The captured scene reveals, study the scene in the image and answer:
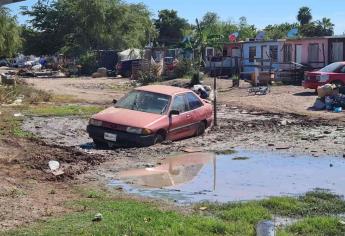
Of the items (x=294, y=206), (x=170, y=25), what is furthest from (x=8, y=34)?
(x=170, y=25)

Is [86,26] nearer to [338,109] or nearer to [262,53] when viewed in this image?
[262,53]

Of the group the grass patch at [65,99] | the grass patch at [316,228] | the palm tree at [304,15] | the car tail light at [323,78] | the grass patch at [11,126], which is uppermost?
the palm tree at [304,15]

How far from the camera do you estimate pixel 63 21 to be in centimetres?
6669

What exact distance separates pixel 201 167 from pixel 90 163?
6.98 feet

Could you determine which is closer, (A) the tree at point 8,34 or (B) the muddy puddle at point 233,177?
(B) the muddy puddle at point 233,177

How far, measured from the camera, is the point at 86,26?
210 ft

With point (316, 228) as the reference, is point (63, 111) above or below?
below

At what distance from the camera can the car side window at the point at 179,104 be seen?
48.0 ft

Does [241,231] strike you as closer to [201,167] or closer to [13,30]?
[201,167]

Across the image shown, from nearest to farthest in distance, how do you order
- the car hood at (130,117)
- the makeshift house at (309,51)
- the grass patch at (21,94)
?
1. the car hood at (130,117)
2. the grass patch at (21,94)
3. the makeshift house at (309,51)

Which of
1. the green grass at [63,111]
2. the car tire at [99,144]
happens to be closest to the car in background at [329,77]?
the green grass at [63,111]

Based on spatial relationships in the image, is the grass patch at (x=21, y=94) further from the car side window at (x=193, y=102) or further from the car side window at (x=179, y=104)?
the car side window at (x=179, y=104)

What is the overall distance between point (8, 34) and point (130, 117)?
30.1 m

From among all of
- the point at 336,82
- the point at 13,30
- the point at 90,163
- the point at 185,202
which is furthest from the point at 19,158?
the point at 13,30
